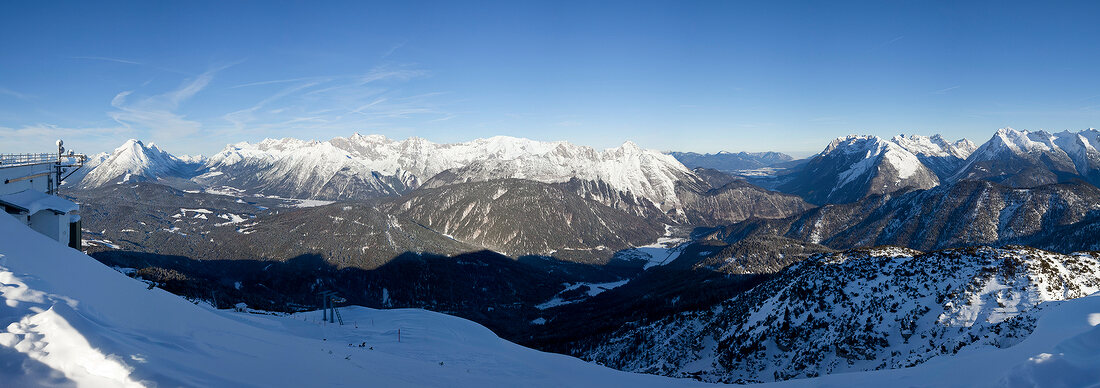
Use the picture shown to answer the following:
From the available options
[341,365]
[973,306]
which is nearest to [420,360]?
[341,365]

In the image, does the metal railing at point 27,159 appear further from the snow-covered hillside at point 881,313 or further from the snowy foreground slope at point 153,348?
the snow-covered hillside at point 881,313

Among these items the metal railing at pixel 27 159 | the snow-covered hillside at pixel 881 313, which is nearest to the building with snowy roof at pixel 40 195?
the metal railing at pixel 27 159

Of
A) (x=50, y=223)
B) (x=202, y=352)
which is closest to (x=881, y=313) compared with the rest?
(x=202, y=352)

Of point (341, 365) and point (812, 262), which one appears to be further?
point (812, 262)

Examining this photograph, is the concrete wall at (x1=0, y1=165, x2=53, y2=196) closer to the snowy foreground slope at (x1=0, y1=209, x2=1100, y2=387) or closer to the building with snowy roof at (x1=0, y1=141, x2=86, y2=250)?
the building with snowy roof at (x1=0, y1=141, x2=86, y2=250)

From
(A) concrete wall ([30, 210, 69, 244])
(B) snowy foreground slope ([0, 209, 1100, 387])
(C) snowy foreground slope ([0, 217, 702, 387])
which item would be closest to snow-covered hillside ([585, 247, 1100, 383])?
(B) snowy foreground slope ([0, 209, 1100, 387])

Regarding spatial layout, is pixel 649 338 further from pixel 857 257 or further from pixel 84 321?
pixel 84 321
